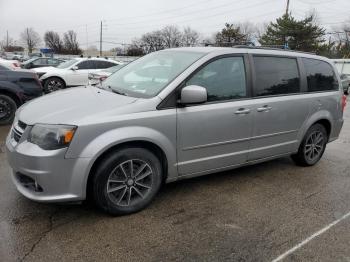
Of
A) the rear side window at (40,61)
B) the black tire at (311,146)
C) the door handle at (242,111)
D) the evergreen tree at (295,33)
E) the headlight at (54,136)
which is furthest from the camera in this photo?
the evergreen tree at (295,33)

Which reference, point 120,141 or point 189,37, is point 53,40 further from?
point 120,141

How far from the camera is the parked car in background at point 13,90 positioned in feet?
24.6

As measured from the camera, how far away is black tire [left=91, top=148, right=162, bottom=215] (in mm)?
3299

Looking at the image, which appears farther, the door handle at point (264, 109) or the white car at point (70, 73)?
the white car at point (70, 73)

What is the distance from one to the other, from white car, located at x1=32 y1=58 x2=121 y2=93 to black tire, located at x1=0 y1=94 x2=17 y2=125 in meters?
5.90

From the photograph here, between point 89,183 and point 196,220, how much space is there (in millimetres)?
1136

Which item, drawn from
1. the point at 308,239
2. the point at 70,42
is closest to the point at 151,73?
the point at 308,239

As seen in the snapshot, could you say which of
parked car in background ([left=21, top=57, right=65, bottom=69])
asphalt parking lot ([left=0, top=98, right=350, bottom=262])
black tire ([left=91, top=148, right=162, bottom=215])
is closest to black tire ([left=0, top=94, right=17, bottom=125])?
asphalt parking lot ([left=0, top=98, right=350, bottom=262])

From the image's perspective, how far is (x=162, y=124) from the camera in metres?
3.54


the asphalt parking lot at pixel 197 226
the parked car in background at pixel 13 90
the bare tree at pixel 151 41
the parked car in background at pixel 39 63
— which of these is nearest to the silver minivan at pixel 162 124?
the asphalt parking lot at pixel 197 226

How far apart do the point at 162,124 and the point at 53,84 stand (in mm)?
11048

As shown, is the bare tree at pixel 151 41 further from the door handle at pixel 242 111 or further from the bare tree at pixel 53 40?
the door handle at pixel 242 111

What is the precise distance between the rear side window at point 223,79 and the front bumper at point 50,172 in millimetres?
1487

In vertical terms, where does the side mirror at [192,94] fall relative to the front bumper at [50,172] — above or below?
above
